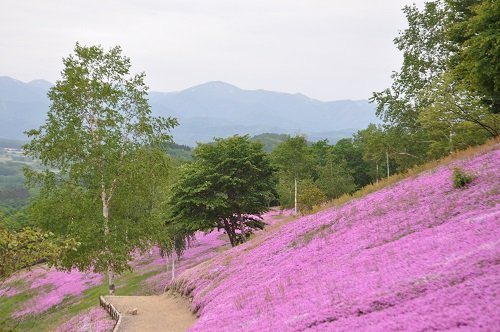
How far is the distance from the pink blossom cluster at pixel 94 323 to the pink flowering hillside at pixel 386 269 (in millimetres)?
5327

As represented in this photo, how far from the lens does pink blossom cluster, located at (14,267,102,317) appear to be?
5272 cm

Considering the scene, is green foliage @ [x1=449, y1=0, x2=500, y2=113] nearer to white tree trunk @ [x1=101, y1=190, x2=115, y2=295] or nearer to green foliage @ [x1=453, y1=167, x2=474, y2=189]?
green foliage @ [x1=453, y1=167, x2=474, y2=189]

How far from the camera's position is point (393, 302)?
8031mm

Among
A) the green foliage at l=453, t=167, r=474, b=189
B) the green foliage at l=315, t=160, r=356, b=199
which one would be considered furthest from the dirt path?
the green foliage at l=315, t=160, r=356, b=199

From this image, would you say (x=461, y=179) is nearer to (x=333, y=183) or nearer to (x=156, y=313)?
(x=156, y=313)

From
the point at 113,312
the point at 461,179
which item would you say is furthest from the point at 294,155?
the point at 461,179

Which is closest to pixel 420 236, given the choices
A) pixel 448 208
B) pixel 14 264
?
pixel 448 208

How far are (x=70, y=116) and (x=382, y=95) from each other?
34939mm

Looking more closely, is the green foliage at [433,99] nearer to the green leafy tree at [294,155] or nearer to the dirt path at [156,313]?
the green leafy tree at [294,155]

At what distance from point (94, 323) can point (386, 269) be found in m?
19.7

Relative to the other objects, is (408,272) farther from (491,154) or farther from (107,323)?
(107,323)

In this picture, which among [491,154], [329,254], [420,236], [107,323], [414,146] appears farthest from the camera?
[414,146]

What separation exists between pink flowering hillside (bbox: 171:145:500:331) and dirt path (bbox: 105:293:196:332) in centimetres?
126

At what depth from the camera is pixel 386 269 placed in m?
10.0
